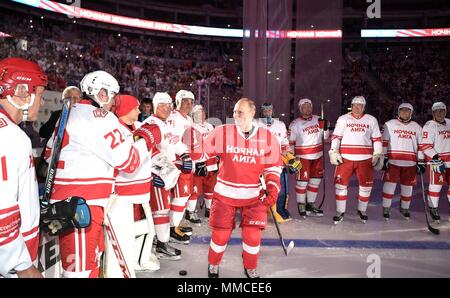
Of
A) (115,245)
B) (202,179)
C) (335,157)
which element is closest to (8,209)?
(115,245)

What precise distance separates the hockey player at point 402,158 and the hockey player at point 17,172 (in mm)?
5125

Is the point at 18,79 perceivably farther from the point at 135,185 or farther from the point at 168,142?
the point at 168,142

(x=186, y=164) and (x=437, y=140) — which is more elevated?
(x=437, y=140)

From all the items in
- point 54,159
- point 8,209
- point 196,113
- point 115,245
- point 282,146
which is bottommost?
point 115,245

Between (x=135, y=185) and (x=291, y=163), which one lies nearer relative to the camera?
(x=135, y=185)

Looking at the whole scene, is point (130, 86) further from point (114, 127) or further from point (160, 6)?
point (114, 127)

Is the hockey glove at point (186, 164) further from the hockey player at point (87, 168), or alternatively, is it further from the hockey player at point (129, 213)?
the hockey player at point (87, 168)

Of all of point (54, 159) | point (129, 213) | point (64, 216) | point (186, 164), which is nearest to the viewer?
point (64, 216)

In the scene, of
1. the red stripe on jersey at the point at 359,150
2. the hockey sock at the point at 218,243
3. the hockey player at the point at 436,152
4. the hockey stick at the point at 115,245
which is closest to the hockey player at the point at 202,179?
the red stripe on jersey at the point at 359,150

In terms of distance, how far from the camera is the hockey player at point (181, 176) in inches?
175

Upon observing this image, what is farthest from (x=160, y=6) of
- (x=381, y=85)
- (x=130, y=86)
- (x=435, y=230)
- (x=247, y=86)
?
(x=435, y=230)

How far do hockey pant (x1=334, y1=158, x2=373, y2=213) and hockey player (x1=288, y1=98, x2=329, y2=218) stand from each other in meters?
0.46

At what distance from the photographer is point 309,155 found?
6.26 meters

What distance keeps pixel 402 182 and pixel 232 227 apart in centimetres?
362
